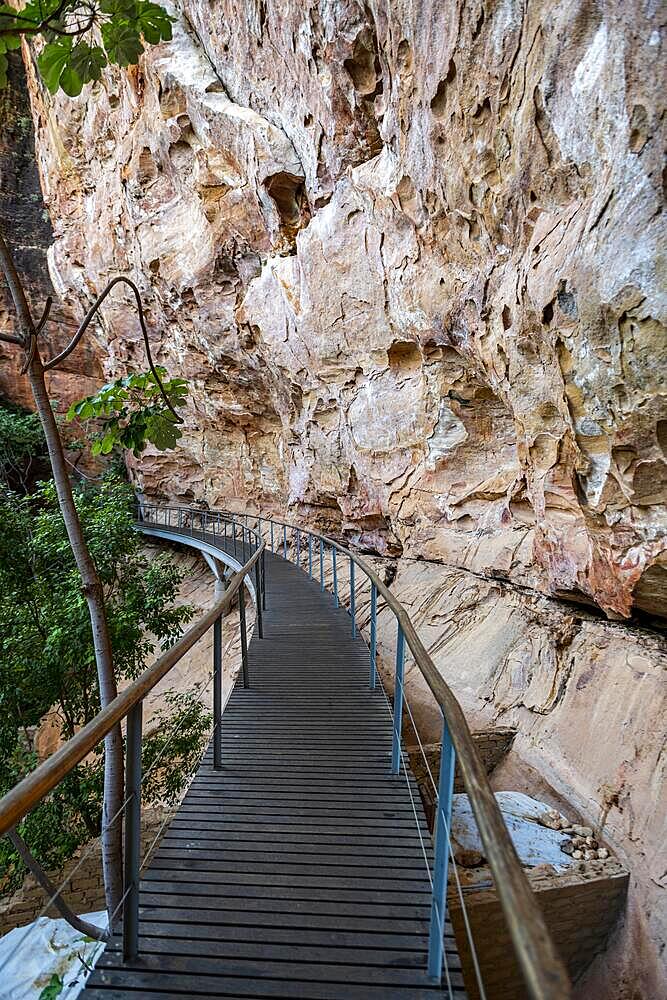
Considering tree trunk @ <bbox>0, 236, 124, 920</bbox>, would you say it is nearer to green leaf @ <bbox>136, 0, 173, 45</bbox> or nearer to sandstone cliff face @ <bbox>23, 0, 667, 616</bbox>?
green leaf @ <bbox>136, 0, 173, 45</bbox>

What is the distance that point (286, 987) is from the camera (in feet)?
5.98

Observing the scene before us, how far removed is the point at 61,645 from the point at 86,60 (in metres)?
4.95

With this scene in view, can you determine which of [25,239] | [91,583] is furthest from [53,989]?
[25,239]

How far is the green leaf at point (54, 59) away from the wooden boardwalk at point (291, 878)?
3183 millimetres

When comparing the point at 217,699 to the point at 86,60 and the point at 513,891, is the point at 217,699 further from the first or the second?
the point at 86,60

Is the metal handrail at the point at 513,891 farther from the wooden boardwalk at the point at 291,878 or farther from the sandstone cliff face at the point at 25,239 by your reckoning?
the sandstone cliff face at the point at 25,239

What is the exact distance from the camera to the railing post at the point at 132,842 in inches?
74.9

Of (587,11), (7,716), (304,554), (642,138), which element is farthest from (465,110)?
(304,554)

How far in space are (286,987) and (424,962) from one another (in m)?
0.47

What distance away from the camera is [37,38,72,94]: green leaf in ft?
6.92

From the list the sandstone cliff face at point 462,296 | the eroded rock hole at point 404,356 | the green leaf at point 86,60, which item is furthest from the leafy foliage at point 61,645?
the green leaf at point 86,60

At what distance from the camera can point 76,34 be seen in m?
2.21

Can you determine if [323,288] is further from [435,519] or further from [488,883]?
[488,883]

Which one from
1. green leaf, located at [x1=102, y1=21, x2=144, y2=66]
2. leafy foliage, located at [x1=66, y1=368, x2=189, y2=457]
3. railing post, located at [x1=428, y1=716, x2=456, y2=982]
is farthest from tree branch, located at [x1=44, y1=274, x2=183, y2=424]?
railing post, located at [x1=428, y1=716, x2=456, y2=982]
